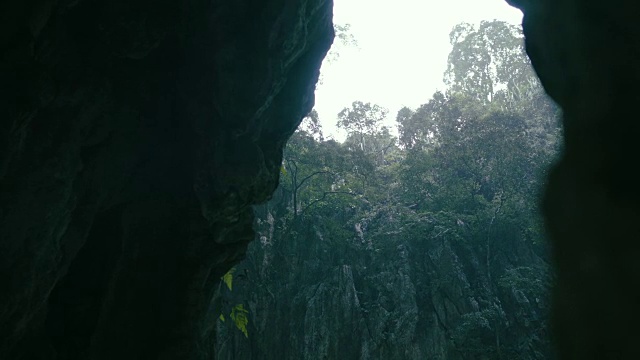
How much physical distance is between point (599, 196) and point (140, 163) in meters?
8.14

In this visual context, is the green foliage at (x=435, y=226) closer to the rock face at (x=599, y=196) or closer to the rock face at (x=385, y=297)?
the rock face at (x=385, y=297)

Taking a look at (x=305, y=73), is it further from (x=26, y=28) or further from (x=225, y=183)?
(x=26, y=28)

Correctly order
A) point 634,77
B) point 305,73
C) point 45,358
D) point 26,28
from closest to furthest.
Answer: point 634,77, point 26,28, point 45,358, point 305,73

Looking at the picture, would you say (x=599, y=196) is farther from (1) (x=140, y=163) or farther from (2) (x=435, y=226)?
(2) (x=435, y=226)

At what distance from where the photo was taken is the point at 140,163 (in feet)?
28.5

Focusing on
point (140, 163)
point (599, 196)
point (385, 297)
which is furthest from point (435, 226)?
point (599, 196)

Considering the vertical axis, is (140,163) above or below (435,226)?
below

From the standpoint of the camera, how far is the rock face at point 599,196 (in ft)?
5.42

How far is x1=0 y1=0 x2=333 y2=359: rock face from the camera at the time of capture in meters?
6.00

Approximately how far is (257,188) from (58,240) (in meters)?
3.26

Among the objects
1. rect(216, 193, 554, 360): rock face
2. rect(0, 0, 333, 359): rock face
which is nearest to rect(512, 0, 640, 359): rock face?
rect(0, 0, 333, 359): rock face

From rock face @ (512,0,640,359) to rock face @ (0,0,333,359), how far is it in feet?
18.3

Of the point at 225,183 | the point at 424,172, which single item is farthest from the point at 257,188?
the point at 424,172

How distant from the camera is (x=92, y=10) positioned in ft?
22.1
